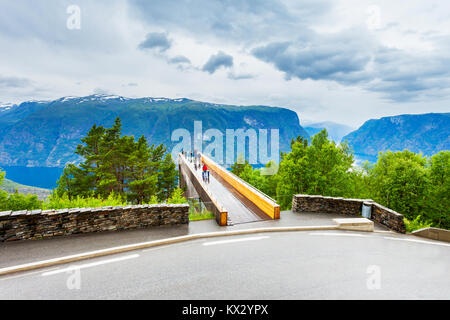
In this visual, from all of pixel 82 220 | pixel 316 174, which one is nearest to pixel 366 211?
pixel 316 174

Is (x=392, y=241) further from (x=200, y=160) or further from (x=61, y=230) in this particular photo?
(x=200, y=160)

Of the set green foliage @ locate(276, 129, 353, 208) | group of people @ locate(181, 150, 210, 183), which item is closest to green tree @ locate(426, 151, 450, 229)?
green foliage @ locate(276, 129, 353, 208)

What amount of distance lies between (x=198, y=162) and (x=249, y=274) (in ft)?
76.2

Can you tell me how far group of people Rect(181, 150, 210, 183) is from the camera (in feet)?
63.8

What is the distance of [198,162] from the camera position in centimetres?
2884

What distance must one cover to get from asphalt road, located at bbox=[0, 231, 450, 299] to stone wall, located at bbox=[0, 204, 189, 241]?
216 cm

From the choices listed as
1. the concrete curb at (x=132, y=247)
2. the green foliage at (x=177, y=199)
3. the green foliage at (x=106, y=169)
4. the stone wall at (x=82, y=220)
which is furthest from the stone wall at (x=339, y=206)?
the green foliage at (x=106, y=169)

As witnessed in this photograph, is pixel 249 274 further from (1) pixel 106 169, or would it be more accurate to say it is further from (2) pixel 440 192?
(1) pixel 106 169

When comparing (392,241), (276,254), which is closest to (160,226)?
(276,254)

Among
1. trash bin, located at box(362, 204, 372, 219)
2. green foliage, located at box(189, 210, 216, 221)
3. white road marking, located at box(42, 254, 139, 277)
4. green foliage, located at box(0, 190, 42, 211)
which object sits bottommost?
green foliage, located at box(0, 190, 42, 211)

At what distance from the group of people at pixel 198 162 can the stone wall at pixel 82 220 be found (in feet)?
29.5

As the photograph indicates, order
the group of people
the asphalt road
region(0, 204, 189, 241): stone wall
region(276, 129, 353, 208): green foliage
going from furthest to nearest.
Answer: region(276, 129, 353, 208): green foliage, the group of people, region(0, 204, 189, 241): stone wall, the asphalt road

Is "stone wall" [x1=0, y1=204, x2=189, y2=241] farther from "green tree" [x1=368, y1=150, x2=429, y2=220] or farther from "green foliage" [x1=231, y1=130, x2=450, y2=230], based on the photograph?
"green tree" [x1=368, y1=150, x2=429, y2=220]
